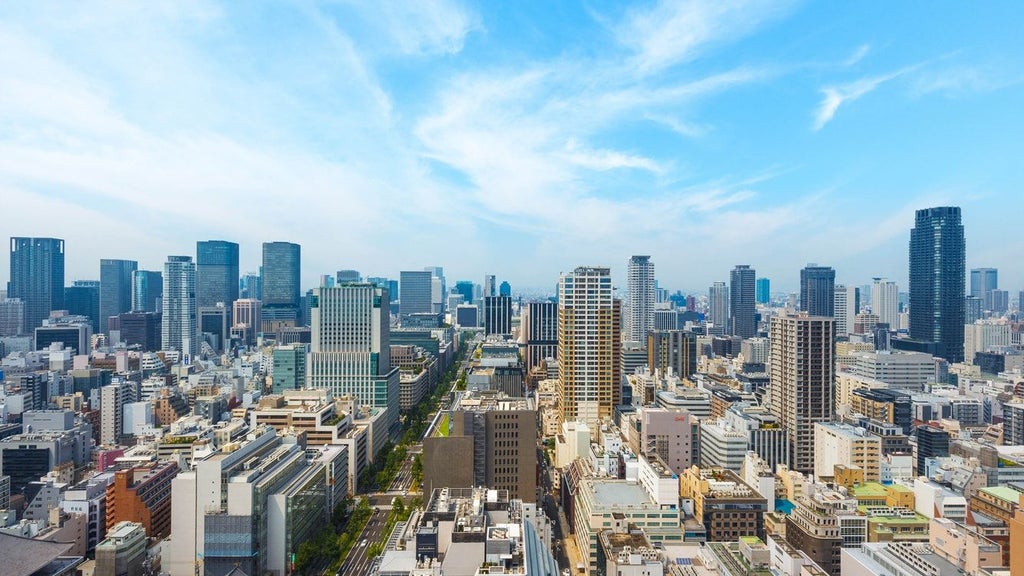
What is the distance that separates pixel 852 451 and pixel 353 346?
26101mm

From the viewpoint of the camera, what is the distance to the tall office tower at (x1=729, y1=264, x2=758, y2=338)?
89.3 m

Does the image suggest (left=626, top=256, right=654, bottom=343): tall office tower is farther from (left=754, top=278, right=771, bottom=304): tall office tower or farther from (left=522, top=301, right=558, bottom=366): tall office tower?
(left=754, top=278, right=771, bottom=304): tall office tower

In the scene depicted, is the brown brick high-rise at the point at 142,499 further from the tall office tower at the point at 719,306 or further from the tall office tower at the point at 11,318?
the tall office tower at the point at 719,306

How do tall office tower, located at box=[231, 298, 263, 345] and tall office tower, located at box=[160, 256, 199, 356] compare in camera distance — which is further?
tall office tower, located at box=[231, 298, 263, 345]

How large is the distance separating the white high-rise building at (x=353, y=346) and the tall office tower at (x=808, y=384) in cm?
2083

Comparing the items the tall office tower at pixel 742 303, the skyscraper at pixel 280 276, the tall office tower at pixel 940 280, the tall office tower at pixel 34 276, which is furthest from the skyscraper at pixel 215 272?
the tall office tower at pixel 940 280

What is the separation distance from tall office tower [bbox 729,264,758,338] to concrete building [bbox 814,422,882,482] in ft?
202

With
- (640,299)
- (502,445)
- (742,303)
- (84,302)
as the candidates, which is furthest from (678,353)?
(84,302)

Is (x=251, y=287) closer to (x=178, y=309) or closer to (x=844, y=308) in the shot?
(x=178, y=309)

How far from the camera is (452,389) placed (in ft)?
175

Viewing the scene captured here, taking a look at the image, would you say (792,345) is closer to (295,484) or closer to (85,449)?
(295,484)

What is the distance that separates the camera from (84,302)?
3356 inches

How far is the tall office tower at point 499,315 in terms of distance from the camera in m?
83.9

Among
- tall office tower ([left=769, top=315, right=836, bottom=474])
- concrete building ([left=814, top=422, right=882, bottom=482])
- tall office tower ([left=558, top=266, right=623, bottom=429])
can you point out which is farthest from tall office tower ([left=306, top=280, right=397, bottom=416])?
concrete building ([left=814, top=422, right=882, bottom=482])
